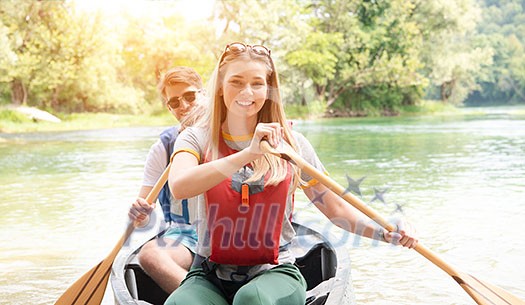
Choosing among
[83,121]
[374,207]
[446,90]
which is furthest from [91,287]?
[446,90]

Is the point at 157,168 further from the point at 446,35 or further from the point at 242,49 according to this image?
the point at 446,35

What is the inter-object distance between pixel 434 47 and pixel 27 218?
2083 cm

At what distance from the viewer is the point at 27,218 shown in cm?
473

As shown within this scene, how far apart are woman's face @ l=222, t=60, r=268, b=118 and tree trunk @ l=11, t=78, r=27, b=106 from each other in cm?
1870

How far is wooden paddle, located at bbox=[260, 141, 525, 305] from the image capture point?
147 cm

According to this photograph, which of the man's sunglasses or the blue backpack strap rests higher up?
the man's sunglasses

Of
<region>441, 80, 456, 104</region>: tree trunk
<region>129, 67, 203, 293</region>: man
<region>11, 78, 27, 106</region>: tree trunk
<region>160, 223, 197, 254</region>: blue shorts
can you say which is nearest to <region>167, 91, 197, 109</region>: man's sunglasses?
<region>129, 67, 203, 293</region>: man

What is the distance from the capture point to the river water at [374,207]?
2998mm

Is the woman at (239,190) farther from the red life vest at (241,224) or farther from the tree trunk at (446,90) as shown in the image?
the tree trunk at (446,90)

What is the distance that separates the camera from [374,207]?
4.94 metres

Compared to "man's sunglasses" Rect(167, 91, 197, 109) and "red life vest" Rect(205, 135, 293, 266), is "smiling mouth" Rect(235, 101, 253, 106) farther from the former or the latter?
Answer: "man's sunglasses" Rect(167, 91, 197, 109)

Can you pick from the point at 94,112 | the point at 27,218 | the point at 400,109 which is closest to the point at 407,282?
the point at 27,218

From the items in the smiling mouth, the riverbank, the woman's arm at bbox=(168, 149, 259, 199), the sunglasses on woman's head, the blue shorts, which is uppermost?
the sunglasses on woman's head

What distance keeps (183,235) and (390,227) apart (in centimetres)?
71
